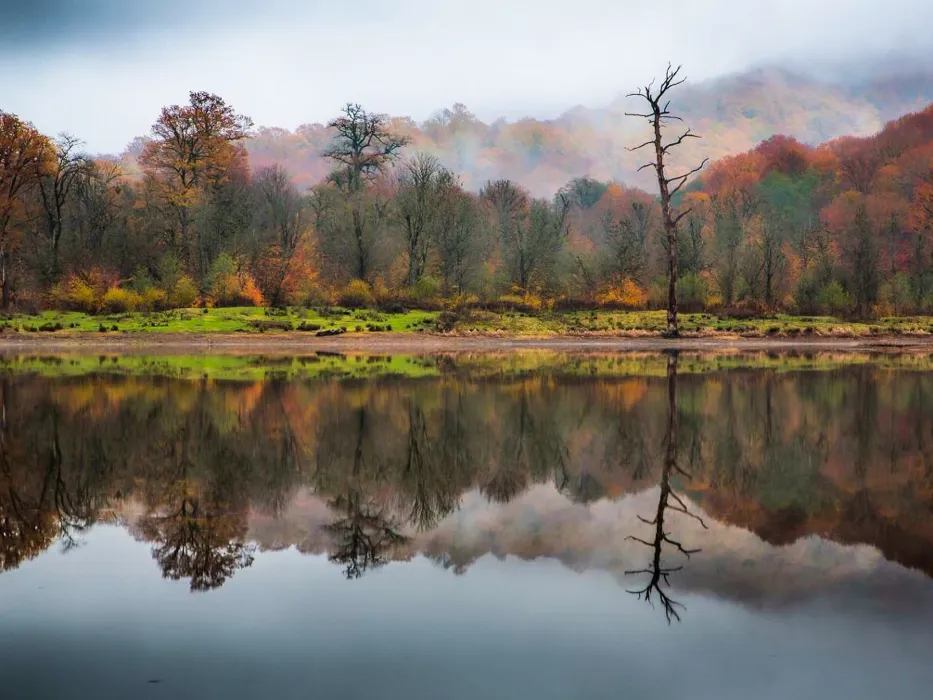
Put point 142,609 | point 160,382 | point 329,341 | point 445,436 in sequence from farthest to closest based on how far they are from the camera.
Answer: point 329,341 → point 160,382 → point 445,436 → point 142,609

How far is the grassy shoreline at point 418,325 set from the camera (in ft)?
136

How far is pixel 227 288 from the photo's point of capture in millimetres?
47719

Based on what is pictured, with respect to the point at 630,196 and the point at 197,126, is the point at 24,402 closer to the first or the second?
the point at 197,126

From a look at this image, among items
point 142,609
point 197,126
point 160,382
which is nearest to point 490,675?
point 142,609

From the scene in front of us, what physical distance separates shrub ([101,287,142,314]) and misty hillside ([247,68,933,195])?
86753 mm

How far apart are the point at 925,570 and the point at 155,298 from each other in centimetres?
4512

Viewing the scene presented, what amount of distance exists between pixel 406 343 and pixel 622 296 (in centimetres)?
1493

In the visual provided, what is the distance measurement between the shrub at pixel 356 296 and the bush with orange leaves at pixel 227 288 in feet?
15.5

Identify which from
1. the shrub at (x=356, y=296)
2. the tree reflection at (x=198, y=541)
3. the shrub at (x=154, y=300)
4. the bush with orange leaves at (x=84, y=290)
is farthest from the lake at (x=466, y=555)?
the bush with orange leaves at (x=84, y=290)

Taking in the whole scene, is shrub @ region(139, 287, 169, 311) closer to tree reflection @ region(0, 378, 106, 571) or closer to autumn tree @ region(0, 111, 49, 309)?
autumn tree @ region(0, 111, 49, 309)

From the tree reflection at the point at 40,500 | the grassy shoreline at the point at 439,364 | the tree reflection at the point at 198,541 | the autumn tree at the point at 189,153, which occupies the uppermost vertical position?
the autumn tree at the point at 189,153

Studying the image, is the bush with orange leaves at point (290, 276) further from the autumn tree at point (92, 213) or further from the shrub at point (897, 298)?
the shrub at point (897, 298)

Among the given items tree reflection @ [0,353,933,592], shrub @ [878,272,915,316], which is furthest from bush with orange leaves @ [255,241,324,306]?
shrub @ [878,272,915,316]

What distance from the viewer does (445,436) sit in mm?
12945
